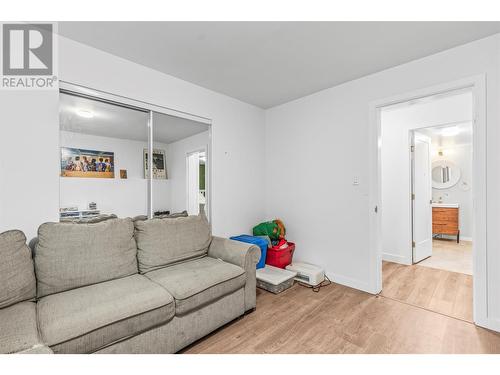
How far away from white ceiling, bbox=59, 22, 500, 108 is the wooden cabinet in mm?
4547

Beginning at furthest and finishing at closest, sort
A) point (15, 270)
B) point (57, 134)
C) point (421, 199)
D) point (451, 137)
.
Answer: point (451, 137), point (421, 199), point (57, 134), point (15, 270)

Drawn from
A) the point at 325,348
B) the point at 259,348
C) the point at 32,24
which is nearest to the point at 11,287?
the point at 259,348

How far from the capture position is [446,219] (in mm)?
5309

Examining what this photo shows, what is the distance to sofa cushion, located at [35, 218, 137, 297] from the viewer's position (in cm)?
163

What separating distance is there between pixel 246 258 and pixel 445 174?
627cm

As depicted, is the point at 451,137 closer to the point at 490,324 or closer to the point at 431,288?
the point at 431,288

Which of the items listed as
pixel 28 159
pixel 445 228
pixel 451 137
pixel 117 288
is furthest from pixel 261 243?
pixel 451 137

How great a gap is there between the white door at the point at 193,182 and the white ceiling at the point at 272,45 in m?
0.93

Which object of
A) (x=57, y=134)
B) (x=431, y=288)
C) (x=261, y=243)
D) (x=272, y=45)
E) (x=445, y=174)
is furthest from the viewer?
(x=445, y=174)

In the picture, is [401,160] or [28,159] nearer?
[28,159]

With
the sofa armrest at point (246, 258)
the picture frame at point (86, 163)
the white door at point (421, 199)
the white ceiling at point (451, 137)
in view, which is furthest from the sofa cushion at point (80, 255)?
the white ceiling at point (451, 137)

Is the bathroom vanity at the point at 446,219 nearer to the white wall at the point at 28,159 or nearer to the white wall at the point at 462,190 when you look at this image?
the white wall at the point at 462,190

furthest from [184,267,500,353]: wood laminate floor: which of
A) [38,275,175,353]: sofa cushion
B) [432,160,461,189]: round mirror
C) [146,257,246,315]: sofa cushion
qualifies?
[432,160,461,189]: round mirror

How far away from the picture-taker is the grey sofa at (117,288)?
4.22 feet
